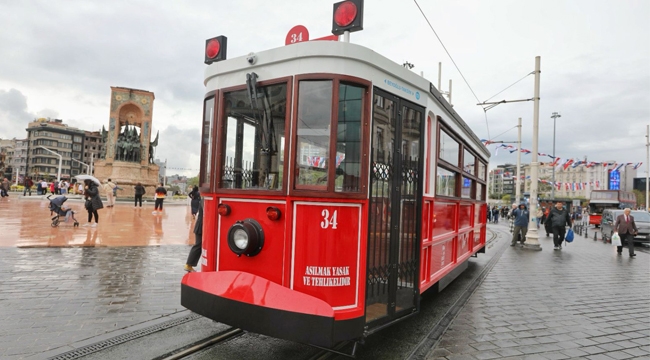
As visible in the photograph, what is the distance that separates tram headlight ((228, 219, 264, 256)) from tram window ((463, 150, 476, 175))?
4.29 meters

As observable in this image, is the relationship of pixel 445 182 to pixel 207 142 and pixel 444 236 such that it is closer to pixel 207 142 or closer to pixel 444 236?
pixel 444 236

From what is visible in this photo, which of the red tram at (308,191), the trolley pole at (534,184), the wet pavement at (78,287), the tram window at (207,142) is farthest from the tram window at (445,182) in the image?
the trolley pole at (534,184)

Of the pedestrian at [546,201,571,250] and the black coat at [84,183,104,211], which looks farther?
the pedestrian at [546,201,571,250]

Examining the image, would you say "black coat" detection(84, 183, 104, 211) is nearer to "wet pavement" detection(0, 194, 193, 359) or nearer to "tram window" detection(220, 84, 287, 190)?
"wet pavement" detection(0, 194, 193, 359)

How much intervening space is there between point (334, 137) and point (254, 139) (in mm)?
820

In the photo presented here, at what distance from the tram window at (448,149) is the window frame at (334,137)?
185 cm

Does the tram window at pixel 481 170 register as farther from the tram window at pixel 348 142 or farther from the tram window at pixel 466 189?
the tram window at pixel 348 142

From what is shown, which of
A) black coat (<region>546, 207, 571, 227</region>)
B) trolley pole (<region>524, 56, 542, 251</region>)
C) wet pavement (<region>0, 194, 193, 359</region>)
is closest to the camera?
wet pavement (<region>0, 194, 193, 359</region>)

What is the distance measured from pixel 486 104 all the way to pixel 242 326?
14.5 meters

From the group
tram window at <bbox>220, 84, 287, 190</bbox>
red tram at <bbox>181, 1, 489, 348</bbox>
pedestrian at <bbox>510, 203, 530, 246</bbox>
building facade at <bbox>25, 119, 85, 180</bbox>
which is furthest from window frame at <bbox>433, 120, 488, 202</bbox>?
building facade at <bbox>25, 119, 85, 180</bbox>

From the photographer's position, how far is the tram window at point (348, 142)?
3461 millimetres

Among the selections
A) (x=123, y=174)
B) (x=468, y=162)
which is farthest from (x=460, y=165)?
(x=123, y=174)

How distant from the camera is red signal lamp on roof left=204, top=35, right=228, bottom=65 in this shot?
14.1 feet

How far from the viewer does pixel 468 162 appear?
710 cm
